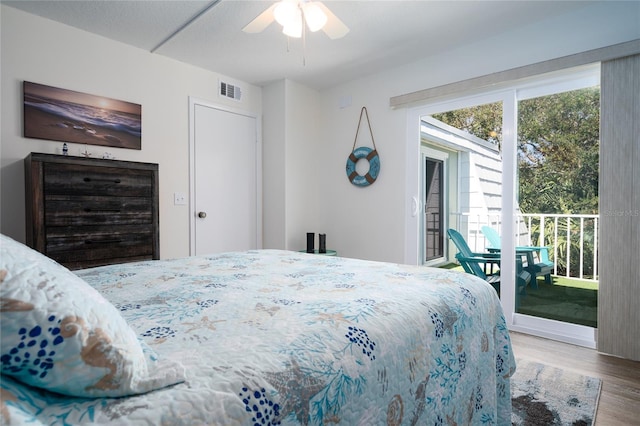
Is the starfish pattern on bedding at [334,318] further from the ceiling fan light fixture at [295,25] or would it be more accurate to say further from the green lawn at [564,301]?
the green lawn at [564,301]

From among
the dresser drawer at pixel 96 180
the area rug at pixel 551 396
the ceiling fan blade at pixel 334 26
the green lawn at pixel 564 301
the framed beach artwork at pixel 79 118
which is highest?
the ceiling fan blade at pixel 334 26

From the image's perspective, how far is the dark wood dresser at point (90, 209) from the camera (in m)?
2.42

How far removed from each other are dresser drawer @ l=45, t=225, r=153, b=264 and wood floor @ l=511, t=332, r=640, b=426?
297 centimetres

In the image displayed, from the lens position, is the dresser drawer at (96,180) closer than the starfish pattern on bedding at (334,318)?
No

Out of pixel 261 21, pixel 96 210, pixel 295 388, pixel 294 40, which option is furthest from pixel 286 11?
pixel 295 388

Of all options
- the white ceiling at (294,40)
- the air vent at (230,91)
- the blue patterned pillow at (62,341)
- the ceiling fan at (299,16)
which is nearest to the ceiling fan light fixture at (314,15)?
the ceiling fan at (299,16)

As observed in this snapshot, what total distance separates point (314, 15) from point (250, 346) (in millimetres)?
2006

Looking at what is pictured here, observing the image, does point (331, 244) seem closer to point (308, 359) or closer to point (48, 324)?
point (308, 359)

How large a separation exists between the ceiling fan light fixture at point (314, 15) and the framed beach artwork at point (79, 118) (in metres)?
2.03

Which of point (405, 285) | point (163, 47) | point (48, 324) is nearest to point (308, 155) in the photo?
point (163, 47)

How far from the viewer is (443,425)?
1.14 meters

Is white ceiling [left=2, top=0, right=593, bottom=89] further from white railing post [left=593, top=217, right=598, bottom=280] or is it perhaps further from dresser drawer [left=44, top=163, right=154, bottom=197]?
white railing post [left=593, top=217, right=598, bottom=280]

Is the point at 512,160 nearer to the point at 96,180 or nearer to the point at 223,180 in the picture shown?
the point at 223,180

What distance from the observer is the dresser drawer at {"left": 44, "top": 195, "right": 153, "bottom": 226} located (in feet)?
8.09
